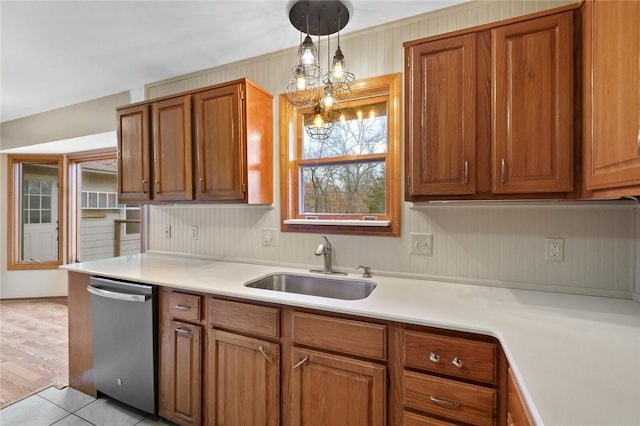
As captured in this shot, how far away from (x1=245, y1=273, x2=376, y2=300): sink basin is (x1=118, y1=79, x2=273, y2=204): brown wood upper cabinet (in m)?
0.55

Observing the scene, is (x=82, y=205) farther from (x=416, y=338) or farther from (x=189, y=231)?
(x=416, y=338)

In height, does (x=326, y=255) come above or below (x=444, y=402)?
above

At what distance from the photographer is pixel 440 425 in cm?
114

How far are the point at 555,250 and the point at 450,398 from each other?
962 mm

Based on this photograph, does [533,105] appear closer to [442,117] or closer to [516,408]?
[442,117]

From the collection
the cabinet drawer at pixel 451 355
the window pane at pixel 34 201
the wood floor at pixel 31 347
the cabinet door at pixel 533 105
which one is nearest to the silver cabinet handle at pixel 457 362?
the cabinet drawer at pixel 451 355

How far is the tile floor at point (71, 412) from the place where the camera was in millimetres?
1822

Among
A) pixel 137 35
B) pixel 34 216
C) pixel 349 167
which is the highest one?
pixel 137 35

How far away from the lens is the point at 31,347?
9.11 ft

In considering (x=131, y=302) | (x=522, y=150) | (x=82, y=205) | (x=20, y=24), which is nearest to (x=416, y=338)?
(x=522, y=150)

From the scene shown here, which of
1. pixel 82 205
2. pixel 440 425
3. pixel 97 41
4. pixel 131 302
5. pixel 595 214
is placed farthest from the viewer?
pixel 82 205

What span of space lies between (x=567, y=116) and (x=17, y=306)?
589cm

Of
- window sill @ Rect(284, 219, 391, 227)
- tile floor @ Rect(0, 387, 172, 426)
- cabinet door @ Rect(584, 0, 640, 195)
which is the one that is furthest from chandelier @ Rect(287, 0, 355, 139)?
tile floor @ Rect(0, 387, 172, 426)

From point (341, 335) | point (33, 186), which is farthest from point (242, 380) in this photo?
point (33, 186)
